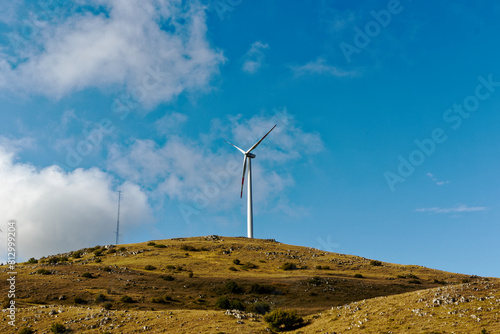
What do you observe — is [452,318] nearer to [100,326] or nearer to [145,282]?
[100,326]

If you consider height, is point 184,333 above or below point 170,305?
below

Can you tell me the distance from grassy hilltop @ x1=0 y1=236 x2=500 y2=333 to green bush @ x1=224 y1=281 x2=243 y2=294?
225 millimetres

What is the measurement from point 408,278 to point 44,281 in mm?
79097

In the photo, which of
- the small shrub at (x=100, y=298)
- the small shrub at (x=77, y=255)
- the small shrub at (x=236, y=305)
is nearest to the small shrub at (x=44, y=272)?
the small shrub at (x=100, y=298)

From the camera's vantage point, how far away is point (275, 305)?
208 ft

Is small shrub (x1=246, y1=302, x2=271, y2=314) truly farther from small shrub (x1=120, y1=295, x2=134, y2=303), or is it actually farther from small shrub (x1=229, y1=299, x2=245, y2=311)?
small shrub (x1=120, y1=295, x2=134, y2=303)

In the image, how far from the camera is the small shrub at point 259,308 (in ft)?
198

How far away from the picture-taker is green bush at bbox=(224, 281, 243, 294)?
236 feet

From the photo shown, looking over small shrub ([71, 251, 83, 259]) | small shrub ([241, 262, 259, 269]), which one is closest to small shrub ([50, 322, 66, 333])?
small shrub ([241, 262, 259, 269])

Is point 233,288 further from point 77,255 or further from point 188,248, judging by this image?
point 77,255

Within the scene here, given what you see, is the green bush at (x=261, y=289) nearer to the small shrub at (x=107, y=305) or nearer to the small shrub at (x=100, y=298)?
the small shrub at (x=107, y=305)

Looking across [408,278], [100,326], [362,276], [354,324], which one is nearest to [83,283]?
[100,326]

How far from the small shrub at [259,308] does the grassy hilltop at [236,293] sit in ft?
0.53

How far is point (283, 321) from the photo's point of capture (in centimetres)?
4522
